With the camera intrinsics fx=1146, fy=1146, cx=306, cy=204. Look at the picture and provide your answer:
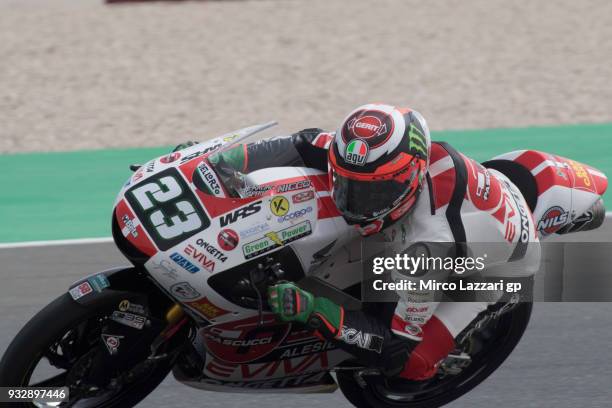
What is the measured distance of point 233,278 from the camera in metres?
4.07

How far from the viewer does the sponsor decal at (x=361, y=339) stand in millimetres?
4160

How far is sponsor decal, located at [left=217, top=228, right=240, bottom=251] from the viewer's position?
13.3ft

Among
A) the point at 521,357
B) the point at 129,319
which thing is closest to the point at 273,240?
the point at 129,319

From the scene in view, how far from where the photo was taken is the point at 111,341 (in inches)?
168

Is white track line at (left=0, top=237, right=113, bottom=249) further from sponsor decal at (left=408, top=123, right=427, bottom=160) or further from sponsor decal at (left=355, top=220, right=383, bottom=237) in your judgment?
sponsor decal at (left=408, top=123, right=427, bottom=160)

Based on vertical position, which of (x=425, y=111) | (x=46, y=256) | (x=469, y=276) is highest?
(x=469, y=276)

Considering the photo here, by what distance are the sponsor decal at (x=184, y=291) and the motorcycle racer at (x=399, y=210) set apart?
1.04ft

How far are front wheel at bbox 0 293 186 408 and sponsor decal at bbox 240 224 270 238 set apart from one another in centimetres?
54

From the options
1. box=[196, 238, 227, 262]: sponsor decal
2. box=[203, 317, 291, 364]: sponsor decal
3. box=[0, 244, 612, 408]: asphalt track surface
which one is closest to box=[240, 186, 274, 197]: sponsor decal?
box=[196, 238, 227, 262]: sponsor decal

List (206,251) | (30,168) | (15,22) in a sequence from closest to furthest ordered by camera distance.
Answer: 1. (206,251)
2. (30,168)
3. (15,22)

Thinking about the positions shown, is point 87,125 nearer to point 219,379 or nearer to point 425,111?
point 425,111

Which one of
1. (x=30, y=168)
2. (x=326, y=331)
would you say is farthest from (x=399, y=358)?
(x=30, y=168)

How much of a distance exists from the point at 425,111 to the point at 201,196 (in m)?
6.88

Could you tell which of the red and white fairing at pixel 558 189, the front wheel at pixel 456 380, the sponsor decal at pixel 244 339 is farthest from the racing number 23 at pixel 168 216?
the red and white fairing at pixel 558 189
